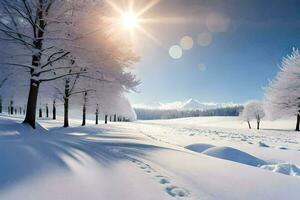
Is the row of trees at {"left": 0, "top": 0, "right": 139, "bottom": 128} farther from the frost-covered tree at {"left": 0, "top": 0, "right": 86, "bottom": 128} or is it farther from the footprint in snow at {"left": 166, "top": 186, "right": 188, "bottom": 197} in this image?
the footprint in snow at {"left": 166, "top": 186, "right": 188, "bottom": 197}

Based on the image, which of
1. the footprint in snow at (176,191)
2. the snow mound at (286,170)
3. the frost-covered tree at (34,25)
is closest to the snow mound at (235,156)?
the snow mound at (286,170)

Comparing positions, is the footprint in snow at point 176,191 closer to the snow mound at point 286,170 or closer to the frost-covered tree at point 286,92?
the snow mound at point 286,170

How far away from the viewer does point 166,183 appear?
4051mm

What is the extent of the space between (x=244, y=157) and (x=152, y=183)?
5.10 m

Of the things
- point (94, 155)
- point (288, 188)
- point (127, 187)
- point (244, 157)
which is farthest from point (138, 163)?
point (244, 157)

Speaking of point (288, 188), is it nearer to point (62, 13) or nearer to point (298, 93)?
point (62, 13)

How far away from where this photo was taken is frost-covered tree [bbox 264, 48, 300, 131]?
2936 centimetres

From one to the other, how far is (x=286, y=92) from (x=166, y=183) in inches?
1164

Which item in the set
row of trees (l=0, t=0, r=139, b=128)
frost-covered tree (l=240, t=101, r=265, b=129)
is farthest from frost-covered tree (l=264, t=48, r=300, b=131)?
frost-covered tree (l=240, t=101, r=265, b=129)

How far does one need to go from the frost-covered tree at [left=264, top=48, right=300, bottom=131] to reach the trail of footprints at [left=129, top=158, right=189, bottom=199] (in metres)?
28.6

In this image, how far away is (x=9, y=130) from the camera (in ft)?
31.5

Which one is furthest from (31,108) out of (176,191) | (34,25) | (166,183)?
(176,191)

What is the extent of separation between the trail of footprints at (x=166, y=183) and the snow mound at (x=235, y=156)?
150 inches

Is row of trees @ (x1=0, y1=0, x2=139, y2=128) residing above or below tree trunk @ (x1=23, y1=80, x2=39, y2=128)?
above
